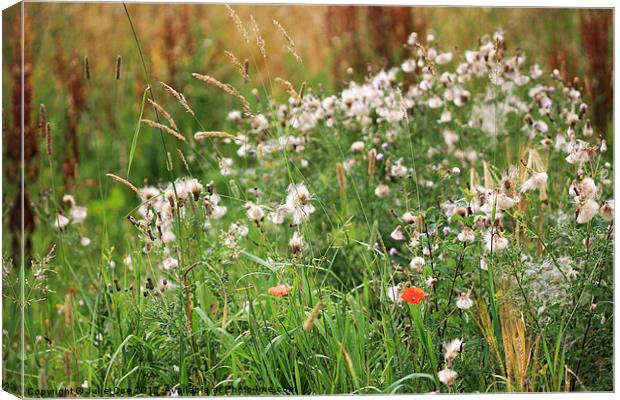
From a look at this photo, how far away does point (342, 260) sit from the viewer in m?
3.52

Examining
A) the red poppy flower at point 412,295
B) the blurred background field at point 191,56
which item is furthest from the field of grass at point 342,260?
the blurred background field at point 191,56

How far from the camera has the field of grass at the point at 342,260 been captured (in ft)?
9.67

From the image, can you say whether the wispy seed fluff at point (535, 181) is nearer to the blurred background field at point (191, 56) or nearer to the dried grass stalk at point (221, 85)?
the dried grass stalk at point (221, 85)

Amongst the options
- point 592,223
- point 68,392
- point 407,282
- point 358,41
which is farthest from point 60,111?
point 592,223

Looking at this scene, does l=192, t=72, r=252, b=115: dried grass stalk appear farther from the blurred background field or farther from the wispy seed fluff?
the blurred background field

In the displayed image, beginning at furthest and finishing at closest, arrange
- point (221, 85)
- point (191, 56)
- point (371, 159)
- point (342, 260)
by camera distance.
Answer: point (191, 56)
point (342, 260)
point (371, 159)
point (221, 85)

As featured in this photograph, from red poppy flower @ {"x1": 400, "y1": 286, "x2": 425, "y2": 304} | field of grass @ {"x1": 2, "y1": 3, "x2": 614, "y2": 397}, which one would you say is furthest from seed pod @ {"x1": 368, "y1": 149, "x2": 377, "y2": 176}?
red poppy flower @ {"x1": 400, "y1": 286, "x2": 425, "y2": 304}

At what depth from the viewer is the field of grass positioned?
2947mm

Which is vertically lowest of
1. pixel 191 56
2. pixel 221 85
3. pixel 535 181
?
pixel 535 181

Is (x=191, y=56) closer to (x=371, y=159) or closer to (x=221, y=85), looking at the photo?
(x=371, y=159)

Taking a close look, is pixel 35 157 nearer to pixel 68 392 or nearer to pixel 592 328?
pixel 68 392

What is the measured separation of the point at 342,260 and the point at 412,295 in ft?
2.00

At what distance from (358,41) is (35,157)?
174cm

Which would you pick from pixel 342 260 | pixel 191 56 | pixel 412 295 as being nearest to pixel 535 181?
pixel 412 295
